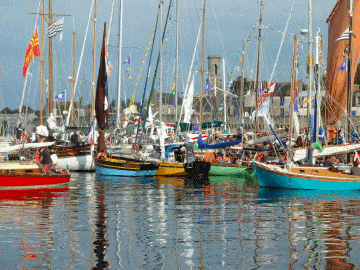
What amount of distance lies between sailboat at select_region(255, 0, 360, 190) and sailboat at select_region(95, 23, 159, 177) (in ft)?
34.4

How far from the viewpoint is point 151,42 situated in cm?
5294

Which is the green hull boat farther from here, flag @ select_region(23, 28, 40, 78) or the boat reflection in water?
flag @ select_region(23, 28, 40, 78)

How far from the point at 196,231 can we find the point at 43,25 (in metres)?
37.5

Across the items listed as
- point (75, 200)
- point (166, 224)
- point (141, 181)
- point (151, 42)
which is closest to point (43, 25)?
point (151, 42)

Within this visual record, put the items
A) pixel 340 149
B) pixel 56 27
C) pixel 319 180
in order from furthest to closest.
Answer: pixel 56 27 → pixel 340 149 → pixel 319 180

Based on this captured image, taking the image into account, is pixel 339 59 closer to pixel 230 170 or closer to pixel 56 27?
pixel 230 170

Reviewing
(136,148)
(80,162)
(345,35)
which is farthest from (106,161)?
(345,35)

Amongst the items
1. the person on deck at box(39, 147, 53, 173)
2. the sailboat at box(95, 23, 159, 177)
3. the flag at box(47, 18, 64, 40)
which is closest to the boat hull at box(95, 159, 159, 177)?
the sailboat at box(95, 23, 159, 177)

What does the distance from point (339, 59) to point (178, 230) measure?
28066 mm

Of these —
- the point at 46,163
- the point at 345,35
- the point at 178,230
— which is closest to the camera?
the point at 178,230

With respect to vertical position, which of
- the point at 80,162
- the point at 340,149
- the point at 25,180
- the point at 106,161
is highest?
the point at 340,149

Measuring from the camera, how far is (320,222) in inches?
856

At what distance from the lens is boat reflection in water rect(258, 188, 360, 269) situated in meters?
15.4

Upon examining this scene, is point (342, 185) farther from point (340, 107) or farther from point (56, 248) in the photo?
point (56, 248)
